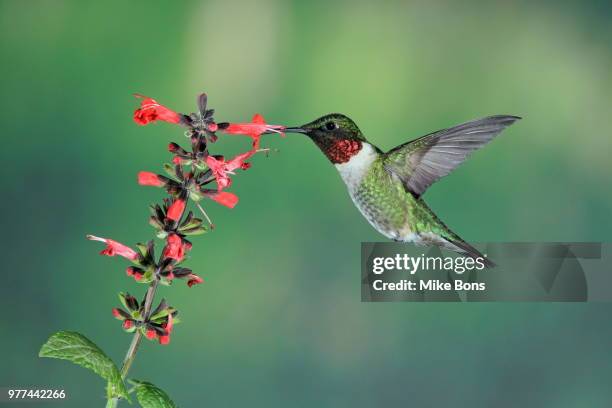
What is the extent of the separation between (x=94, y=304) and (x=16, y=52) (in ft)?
2.04

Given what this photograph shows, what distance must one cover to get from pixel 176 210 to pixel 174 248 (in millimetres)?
39

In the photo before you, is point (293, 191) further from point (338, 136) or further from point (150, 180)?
point (150, 180)

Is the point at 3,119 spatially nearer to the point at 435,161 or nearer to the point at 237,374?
the point at 237,374

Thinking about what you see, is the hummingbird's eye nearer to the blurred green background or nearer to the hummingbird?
Answer: the hummingbird

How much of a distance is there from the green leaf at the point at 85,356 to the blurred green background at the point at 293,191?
935 millimetres

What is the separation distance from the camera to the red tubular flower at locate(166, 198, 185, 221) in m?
0.73

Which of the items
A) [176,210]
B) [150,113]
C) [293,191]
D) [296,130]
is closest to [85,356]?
[176,210]

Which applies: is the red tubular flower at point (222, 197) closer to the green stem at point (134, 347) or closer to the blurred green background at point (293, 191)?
the green stem at point (134, 347)

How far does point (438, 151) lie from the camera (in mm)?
1330

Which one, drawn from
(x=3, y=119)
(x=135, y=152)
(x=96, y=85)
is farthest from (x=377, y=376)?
(x=3, y=119)

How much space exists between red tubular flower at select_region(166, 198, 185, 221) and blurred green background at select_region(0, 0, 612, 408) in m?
0.88

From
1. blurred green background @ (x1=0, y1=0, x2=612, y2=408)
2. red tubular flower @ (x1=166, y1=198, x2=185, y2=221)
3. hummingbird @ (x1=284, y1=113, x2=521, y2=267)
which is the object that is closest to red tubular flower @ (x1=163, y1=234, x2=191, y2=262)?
red tubular flower @ (x1=166, y1=198, x2=185, y2=221)

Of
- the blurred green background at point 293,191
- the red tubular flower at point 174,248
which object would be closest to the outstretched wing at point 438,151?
the blurred green background at point 293,191

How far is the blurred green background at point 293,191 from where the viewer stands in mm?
1650
